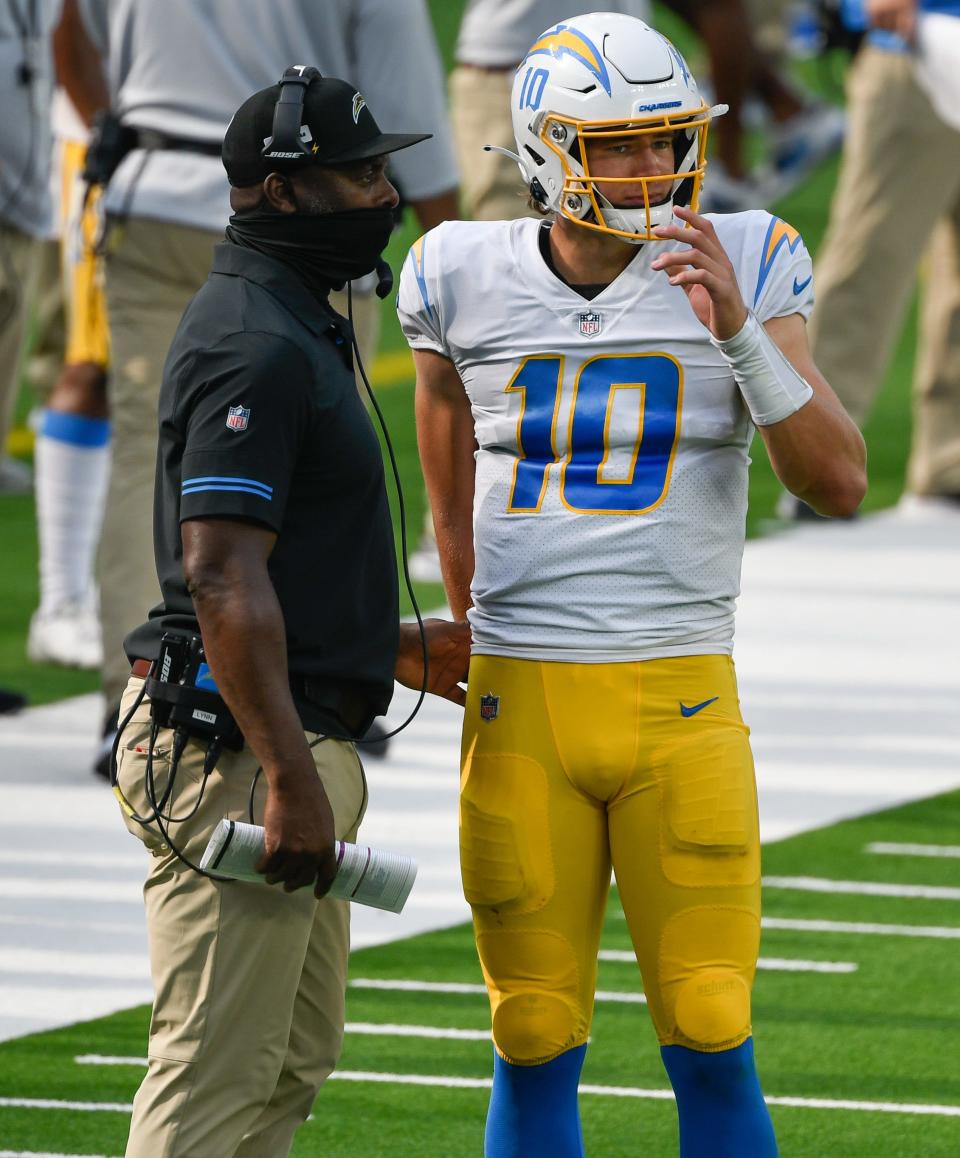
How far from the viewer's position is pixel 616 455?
394cm

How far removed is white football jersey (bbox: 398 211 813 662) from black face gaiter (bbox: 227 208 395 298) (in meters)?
0.28

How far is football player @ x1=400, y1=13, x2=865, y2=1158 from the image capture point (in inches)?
153

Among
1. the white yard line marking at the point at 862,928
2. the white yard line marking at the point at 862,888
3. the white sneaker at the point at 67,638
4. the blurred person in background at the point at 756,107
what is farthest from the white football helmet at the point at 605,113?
the blurred person in background at the point at 756,107

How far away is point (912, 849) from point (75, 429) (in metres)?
3.30

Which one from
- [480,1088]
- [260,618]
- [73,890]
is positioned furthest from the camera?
[73,890]

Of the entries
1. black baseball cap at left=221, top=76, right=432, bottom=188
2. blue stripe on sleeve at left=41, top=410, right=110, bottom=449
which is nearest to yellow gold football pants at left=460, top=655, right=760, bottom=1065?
black baseball cap at left=221, top=76, right=432, bottom=188

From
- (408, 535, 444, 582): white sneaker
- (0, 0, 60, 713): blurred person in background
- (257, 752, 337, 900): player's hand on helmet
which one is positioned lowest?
(408, 535, 444, 582): white sneaker

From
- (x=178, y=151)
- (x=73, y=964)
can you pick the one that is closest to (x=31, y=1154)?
(x=73, y=964)

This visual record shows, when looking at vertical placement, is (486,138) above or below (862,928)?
above

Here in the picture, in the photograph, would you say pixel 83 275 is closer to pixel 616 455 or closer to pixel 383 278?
pixel 383 278

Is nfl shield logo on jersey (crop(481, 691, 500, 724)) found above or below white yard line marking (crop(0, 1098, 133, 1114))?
above

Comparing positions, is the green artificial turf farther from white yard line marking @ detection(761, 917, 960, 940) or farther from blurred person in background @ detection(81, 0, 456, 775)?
blurred person in background @ detection(81, 0, 456, 775)

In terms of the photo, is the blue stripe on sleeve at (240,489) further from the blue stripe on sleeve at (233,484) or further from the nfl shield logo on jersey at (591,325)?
the nfl shield logo on jersey at (591,325)

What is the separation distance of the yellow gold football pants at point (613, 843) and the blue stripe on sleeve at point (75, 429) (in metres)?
4.78
